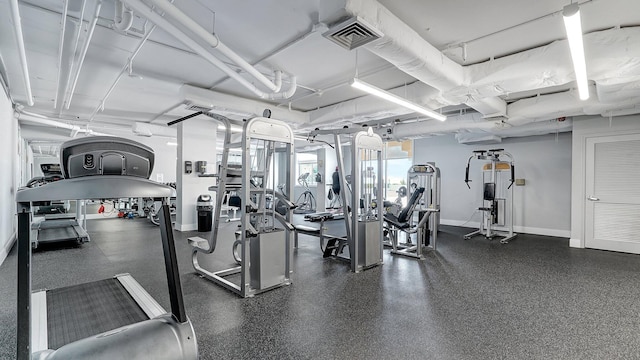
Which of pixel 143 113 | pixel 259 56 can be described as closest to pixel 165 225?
pixel 259 56

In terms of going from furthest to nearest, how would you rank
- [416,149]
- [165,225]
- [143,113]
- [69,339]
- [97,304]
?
[416,149]
[143,113]
[97,304]
[69,339]
[165,225]

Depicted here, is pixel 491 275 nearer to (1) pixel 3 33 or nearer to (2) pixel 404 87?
(2) pixel 404 87

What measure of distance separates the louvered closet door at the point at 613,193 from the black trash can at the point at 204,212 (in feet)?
25.5

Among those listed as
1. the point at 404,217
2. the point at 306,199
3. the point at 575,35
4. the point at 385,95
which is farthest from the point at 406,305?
the point at 306,199

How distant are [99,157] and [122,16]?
176cm

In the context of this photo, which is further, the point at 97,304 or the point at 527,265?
the point at 527,265

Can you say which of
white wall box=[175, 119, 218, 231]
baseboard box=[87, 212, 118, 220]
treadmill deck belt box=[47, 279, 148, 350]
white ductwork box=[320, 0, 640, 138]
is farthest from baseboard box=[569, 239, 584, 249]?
baseboard box=[87, 212, 118, 220]

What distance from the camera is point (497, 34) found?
3195 mm

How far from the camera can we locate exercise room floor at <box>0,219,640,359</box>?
2.28 m

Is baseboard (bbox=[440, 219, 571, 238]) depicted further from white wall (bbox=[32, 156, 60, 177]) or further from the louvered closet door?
white wall (bbox=[32, 156, 60, 177])

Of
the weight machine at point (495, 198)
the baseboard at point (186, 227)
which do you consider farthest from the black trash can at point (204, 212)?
the weight machine at point (495, 198)

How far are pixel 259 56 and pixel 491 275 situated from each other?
4.16m

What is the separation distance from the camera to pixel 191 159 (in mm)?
7086

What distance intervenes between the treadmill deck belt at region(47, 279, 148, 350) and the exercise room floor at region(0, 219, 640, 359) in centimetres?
32
